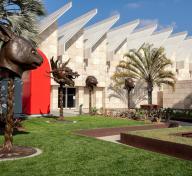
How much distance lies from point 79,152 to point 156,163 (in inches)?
94.7

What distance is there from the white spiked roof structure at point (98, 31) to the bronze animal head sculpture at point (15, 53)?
76.3ft

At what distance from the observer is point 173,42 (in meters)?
46.5

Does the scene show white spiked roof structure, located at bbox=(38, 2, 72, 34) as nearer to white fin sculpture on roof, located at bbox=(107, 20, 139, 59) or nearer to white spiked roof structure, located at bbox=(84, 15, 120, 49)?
white spiked roof structure, located at bbox=(84, 15, 120, 49)

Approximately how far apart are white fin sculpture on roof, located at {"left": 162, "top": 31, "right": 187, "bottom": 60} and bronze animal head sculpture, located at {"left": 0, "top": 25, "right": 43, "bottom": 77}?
120ft

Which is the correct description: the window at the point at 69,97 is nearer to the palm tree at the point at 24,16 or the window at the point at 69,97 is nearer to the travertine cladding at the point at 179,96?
the travertine cladding at the point at 179,96

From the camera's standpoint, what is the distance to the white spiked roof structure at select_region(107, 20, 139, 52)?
1359 inches

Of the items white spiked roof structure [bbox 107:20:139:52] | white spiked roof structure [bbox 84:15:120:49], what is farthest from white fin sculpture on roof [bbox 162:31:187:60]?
white spiked roof structure [bbox 84:15:120:49]

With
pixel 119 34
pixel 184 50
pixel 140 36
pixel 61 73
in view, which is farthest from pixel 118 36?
pixel 61 73

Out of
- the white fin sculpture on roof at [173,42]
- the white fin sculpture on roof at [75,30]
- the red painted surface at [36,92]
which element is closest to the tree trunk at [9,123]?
the red painted surface at [36,92]

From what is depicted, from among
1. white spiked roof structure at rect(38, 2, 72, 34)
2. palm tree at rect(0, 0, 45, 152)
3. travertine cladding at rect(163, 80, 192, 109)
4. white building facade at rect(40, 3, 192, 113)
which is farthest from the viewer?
travertine cladding at rect(163, 80, 192, 109)

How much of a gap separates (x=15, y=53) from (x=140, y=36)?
3578cm

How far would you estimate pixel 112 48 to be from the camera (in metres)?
33.9

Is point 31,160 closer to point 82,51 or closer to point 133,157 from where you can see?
point 133,157

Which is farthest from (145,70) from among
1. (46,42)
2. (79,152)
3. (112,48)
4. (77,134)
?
(79,152)
